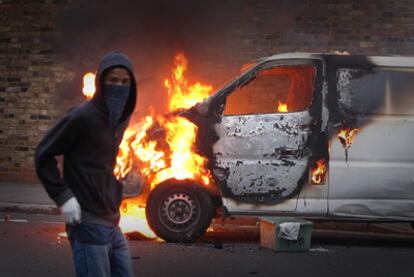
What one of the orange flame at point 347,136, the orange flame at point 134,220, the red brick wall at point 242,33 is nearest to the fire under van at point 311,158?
the orange flame at point 347,136

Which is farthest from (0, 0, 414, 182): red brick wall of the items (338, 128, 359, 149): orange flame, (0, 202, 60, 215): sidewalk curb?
(338, 128, 359, 149): orange flame

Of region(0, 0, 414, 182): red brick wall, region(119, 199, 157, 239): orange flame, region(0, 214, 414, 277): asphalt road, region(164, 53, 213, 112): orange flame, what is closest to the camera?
region(0, 214, 414, 277): asphalt road

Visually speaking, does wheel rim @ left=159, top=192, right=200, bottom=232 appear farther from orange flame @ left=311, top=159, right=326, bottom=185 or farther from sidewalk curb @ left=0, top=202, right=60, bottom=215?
sidewalk curb @ left=0, top=202, right=60, bottom=215

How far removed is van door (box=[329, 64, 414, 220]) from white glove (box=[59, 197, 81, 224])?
4.41m

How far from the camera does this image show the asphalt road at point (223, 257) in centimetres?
578

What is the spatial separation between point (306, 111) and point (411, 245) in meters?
2.18

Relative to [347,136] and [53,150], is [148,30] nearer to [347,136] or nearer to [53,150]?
[347,136]

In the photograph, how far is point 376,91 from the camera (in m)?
7.00

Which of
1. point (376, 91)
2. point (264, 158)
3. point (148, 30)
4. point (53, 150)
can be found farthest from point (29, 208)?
point (53, 150)

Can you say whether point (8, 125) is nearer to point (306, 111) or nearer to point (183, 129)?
point (183, 129)

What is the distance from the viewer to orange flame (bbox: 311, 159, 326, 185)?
6.91 meters

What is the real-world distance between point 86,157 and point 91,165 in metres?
0.05

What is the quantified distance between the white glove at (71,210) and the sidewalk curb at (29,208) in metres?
6.24

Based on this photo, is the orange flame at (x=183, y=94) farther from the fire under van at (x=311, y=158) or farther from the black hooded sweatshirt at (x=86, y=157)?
the black hooded sweatshirt at (x=86, y=157)
